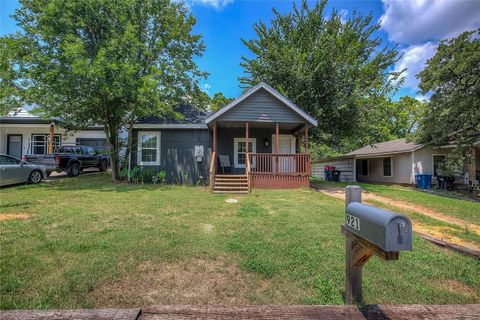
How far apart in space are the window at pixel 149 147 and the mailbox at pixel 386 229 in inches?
536

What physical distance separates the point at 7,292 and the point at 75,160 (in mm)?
13325

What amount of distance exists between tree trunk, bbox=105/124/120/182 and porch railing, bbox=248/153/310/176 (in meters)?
6.48

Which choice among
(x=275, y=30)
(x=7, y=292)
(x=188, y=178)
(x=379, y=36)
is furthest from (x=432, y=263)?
(x=379, y=36)

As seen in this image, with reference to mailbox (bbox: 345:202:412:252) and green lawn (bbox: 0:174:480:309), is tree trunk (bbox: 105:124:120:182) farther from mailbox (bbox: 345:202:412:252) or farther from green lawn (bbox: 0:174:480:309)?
mailbox (bbox: 345:202:412:252)

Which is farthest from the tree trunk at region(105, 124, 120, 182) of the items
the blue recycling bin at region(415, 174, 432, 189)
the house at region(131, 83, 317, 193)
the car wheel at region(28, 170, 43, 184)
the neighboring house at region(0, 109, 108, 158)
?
the blue recycling bin at region(415, 174, 432, 189)

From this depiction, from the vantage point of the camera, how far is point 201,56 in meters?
15.3

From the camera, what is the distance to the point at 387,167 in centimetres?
2116

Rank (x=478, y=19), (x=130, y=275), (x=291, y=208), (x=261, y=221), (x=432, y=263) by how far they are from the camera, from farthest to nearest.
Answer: (x=478, y=19)
(x=291, y=208)
(x=261, y=221)
(x=432, y=263)
(x=130, y=275)

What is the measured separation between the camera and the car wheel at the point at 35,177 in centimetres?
1149

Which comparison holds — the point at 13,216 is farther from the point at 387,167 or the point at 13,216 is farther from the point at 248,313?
the point at 387,167

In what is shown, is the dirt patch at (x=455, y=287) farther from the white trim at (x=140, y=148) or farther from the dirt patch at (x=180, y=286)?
the white trim at (x=140, y=148)

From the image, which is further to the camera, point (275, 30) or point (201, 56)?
point (275, 30)

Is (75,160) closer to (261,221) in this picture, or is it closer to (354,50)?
(261,221)

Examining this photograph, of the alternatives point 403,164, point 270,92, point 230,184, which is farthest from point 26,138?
point 403,164
